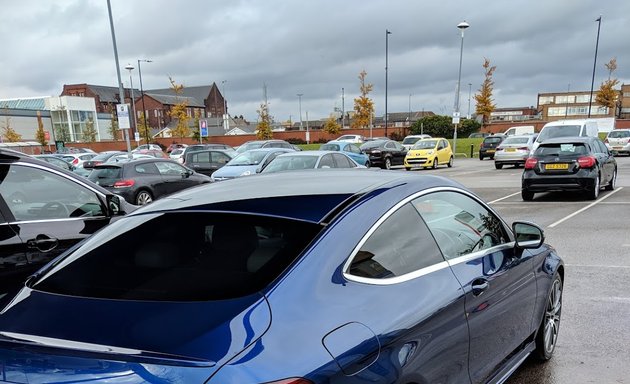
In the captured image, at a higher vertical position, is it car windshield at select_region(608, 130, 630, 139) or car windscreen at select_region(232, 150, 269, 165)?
car windscreen at select_region(232, 150, 269, 165)

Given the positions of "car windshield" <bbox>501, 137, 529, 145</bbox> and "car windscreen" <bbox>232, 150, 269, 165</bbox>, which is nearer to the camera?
"car windscreen" <bbox>232, 150, 269, 165</bbox>

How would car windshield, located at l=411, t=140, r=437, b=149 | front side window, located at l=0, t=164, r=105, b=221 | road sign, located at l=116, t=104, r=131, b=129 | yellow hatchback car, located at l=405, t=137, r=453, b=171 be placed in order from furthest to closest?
car windshield, located at l=411, t=140, r=437, b=149 → yellow hatchback car, located at l=405, t=137, r=453, b=171 → road sign, located at l=116, t=104, r=131, b=129 → front side window, located at l=0, t=164, r=105, b=221

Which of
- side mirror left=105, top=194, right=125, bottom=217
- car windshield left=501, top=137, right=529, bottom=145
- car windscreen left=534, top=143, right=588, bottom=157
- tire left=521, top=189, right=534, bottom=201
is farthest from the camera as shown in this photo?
car windshield left=501, top=137, right=529, bottom=145

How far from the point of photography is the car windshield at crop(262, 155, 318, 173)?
41.5ft

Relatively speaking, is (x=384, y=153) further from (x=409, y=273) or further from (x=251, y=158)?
(x=409, y=273)

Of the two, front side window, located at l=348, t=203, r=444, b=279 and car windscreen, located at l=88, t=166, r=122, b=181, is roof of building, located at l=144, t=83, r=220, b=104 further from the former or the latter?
front side window, located at l=348, t=203, r=444, b=279

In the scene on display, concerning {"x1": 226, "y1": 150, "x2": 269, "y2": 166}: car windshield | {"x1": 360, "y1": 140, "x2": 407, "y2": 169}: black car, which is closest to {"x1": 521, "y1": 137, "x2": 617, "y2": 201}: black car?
{"x1": 226, "y1": 150, "x2": 269, "y2": 166}: car windshield

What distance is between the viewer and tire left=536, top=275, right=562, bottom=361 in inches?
138

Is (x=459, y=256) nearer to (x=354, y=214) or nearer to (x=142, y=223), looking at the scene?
(x=354, y=214)

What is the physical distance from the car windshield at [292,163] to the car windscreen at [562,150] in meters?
5.76

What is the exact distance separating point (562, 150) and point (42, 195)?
1118 centimetres

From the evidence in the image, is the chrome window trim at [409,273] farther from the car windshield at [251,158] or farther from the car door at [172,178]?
the car windshield at [251,158]

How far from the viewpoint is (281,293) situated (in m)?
1.65

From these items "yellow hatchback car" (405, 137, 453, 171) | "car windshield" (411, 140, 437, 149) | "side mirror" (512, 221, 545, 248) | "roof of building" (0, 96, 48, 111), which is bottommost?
"yellow hatchback car" (405, 137, 453, 171)
